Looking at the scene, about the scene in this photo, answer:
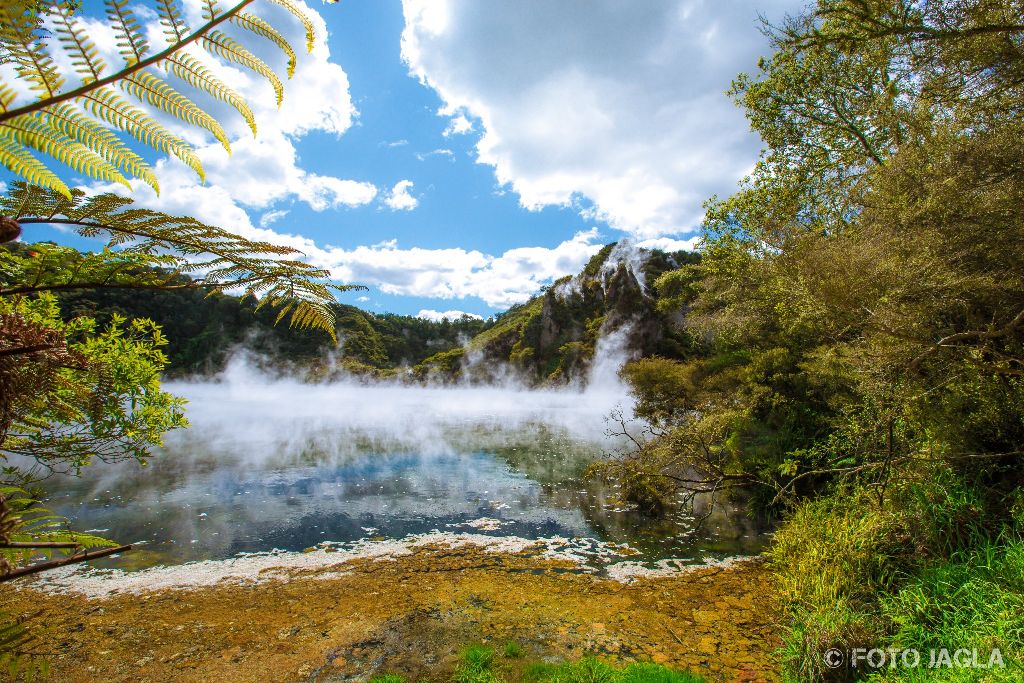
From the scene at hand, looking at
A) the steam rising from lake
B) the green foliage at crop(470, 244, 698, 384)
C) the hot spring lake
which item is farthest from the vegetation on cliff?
the green foliage at crop(470, 244, 698, 384)

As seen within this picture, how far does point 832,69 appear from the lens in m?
11.5

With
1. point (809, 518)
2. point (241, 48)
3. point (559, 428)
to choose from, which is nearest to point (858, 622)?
point (809, 518)

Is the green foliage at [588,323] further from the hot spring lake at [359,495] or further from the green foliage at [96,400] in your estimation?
the green foliage at [96,400]

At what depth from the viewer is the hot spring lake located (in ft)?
33.0

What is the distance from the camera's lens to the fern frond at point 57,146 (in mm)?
1519

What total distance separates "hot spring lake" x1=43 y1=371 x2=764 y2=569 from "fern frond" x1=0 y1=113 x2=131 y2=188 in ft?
31.5

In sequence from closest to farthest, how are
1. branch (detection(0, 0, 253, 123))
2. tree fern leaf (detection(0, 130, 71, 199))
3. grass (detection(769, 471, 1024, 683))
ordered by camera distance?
branch (detection(0, 0, 253, 123))
tree fern leaf (detection(0, 130, 71, 199))
grass (detection(769, 471, 1024, 683))

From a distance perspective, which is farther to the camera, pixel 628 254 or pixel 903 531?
pixel 628 254

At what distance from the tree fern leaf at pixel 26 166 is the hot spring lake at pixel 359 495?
9649 millimetres

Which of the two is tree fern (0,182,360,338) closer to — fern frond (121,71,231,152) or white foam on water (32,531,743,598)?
fern frond (121,71,231,152)

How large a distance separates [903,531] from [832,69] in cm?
1120

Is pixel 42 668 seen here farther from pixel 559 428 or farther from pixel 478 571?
pixel 559 428

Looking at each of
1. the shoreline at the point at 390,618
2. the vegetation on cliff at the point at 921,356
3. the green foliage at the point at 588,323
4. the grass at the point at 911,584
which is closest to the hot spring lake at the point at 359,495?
the shoreline at the point at 390,618

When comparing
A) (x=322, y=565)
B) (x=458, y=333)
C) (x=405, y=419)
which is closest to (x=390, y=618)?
(x=322, y=565)
